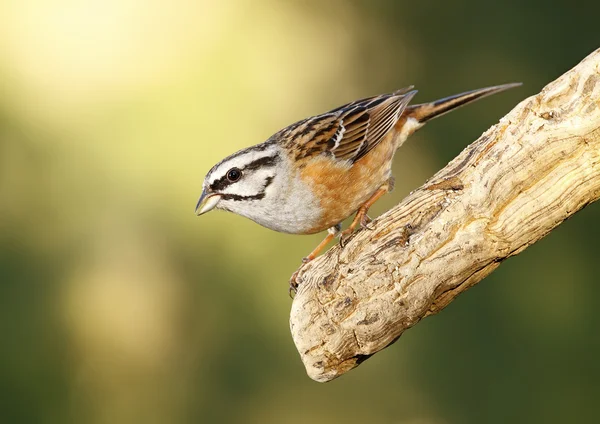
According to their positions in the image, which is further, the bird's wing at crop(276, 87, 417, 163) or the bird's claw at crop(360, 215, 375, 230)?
the bird's wing at crop(276, 87, 417, 163)

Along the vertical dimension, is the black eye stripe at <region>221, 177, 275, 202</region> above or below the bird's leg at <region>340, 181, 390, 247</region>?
above

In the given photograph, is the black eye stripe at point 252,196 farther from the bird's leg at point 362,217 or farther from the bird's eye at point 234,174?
the bird's leg at point 362,217

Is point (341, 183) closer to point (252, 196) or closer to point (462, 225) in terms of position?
point (252, 196)

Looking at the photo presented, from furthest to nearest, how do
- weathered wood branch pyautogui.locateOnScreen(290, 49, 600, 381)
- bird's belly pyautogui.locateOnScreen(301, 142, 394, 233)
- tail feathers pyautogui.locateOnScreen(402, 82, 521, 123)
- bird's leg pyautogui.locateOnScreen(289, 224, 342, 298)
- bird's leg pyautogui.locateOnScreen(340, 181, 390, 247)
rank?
bird's leg pyautogui.locateOnScreen(289, 224, 342, 298)
tail feathers pyautogui.locateOnScreen(402, 82, 521, 123)
bird's belly pyautogui.locateOnScreen(301, 142, 394, 233)
bird's leg pyautogui.locateOnScreen(340, 181, 390, 247)
weathered wood branch pyautogui.locateOnScreen(290, 49, 600, 381)

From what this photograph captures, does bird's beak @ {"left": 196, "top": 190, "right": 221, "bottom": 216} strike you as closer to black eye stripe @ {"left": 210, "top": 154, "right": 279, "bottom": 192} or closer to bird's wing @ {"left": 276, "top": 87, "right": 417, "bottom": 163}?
black eye stripe @ {"left": 210, "top": 154, "right": 279, "bottom": 192}

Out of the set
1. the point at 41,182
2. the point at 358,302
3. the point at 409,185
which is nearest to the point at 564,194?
the point at 358,302

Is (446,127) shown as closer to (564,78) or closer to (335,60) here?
(335,60)

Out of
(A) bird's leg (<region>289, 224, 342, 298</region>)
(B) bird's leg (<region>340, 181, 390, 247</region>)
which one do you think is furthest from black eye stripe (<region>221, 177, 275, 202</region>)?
(A) bird's leg (<region>289, 224, 342, 298</region>)
